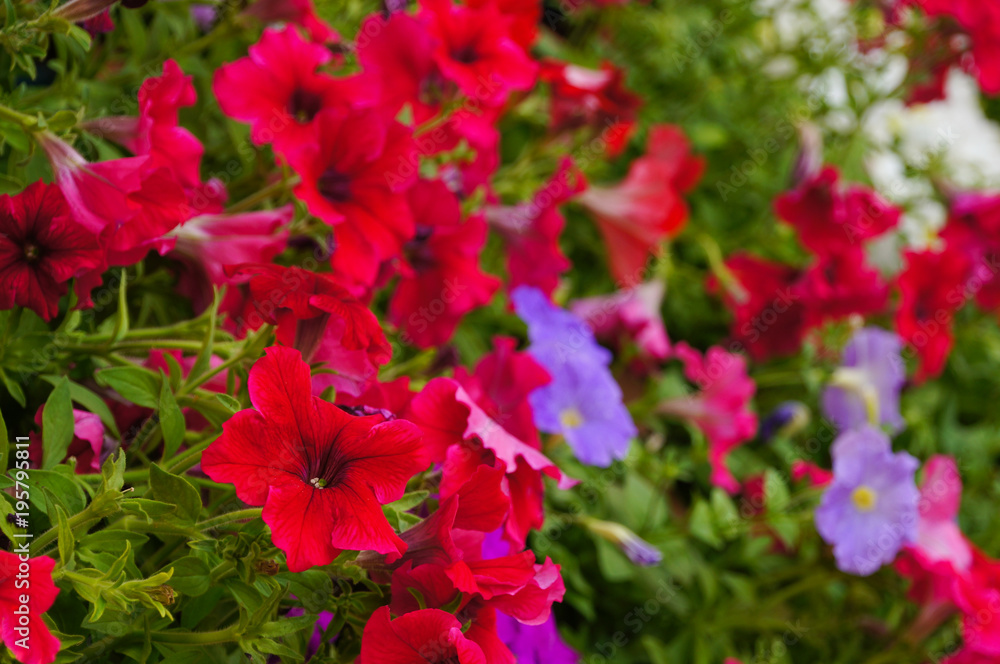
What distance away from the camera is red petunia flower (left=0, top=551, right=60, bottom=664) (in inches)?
15.4

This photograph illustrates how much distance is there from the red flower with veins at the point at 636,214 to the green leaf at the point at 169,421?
2.26 ft

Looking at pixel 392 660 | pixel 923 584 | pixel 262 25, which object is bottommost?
pixel 923 584

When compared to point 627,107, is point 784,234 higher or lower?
lower

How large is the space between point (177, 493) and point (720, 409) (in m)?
0.68

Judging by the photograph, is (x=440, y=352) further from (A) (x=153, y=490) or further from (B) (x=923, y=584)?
(B) (x=923, y=584)

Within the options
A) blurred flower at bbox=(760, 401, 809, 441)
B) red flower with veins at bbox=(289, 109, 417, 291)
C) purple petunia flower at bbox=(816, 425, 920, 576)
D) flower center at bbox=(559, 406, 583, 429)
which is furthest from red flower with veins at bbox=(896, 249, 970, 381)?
red flower with veins at bbox=(289, 109, 417, 291)

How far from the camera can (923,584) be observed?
38.0 inches

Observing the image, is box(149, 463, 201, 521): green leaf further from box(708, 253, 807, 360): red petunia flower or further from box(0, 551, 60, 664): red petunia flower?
box(708, 253, 807, 360): red petunia flower

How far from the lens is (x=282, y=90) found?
66 centimetres

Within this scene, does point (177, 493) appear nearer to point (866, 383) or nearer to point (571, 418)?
point (571, 418)

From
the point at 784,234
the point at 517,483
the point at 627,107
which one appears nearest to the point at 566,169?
the point at 627,107

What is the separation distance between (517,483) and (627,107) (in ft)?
2.01

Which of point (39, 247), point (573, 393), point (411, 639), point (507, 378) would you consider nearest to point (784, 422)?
point (573, 393)

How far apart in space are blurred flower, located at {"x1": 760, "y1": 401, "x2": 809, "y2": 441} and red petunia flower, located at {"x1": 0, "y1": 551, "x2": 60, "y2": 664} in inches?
34.8
